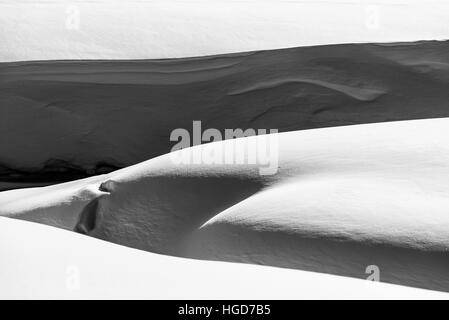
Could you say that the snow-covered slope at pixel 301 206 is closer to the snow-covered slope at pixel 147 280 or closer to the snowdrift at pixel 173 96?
the snow-covered slope at pixel 147 280

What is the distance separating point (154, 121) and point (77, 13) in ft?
1.29

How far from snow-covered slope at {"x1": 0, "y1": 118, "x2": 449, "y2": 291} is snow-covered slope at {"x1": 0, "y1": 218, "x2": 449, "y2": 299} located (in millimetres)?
228

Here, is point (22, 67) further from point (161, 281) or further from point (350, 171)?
point (161, 281)

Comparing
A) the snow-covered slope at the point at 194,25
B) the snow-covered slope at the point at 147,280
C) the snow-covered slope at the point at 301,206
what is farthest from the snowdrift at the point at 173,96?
the snow-covered slope at the point at 147,280

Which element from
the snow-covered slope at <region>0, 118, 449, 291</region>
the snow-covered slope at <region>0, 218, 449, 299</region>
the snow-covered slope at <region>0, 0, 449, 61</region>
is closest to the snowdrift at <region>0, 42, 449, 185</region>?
the snow-covered slope at <region>0, 0, 449, 61</region>

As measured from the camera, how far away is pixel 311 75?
1750 millimetres

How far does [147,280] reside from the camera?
0.73 m

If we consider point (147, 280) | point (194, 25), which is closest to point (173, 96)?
point (194, 25)

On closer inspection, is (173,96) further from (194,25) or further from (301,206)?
(301,206)

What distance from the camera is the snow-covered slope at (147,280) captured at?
696mm

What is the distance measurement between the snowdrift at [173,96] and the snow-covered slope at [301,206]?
337 mm

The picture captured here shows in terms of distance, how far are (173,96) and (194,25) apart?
8.7 inches

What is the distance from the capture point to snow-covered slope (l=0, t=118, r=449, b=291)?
982 mm

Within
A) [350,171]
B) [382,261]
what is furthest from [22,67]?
[382,261]
